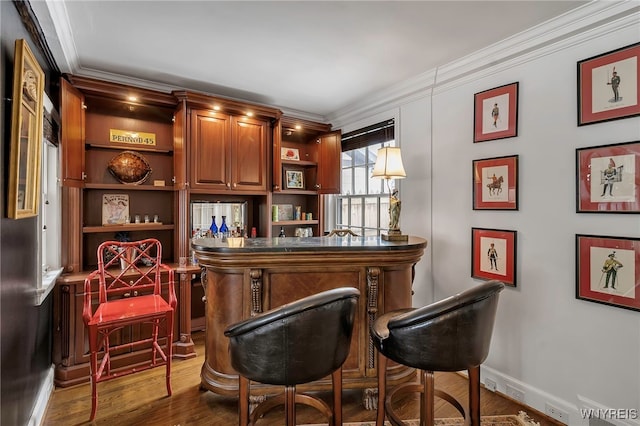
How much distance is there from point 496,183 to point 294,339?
Answer: 2.04 meters

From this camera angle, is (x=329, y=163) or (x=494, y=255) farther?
(x=329, y=163)

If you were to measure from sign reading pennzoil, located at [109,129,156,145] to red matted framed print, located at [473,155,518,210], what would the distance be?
126 inches

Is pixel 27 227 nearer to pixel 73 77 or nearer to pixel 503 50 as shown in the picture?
pixel 73 77

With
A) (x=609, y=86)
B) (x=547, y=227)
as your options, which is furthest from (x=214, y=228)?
(x=609, y=86)

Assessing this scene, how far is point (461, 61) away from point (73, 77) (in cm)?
324

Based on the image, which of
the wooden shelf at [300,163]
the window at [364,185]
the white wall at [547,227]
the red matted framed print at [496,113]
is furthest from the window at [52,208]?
the red matted framed print at [496,113]

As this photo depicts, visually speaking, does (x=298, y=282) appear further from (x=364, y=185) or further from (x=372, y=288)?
(x=364, y=185)

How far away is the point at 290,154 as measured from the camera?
173 inches

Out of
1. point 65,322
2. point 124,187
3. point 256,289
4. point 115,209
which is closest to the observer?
point 256,289

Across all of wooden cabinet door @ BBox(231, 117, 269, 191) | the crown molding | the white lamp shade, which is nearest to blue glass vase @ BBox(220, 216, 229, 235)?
wooden cabinet door @ BBox(231, 117, 269, 191)

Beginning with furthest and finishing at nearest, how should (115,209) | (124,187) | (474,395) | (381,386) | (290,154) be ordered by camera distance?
1. (290,154)
2. (115,209)
3. (124,187)
4. (381,386)
5. (474,395)

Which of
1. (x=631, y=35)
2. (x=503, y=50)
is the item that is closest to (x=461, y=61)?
(x=503, y=50)

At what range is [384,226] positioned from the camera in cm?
376

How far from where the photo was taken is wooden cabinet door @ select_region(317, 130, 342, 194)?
13.6 ft
